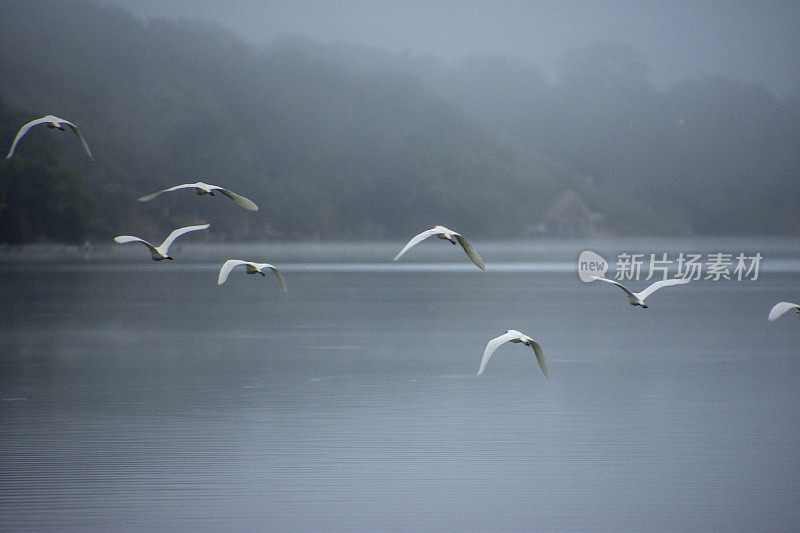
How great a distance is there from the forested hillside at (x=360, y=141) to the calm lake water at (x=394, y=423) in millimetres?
79144

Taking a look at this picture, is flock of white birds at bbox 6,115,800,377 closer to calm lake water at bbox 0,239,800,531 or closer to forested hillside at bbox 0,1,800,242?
calm lake water at bbox 0,239,800,531

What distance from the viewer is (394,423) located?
1127 centimetres

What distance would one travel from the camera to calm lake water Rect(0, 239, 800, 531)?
26.5 feet

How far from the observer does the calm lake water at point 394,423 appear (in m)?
8.09

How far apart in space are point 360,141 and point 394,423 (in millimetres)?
131622

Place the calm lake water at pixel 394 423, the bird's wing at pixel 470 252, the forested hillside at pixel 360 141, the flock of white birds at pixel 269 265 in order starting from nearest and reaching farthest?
1. the calm lake water at pixel 394 423
2. the bird's wing at pixel 470 252
3. the flock of white birds at pixel 269 265
4. the forested hillside at pixel 360 141

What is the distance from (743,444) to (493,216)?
113 metres

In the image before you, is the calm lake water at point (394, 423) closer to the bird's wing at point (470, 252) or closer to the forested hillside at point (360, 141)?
the bird's wing at point (470, 252)

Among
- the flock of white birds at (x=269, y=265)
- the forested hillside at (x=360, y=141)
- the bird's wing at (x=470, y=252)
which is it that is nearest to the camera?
the bird's wing at (x=470, y=252)

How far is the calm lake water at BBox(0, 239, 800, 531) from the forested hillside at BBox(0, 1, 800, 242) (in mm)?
79144

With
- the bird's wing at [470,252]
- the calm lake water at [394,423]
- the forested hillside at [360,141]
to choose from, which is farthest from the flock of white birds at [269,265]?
the forested hillside at [360,141]

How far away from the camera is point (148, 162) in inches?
4523

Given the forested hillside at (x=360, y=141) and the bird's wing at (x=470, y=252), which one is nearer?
the bird's wing at (x=470, y=252)

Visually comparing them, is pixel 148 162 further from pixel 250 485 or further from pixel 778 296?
pixel 250 485
